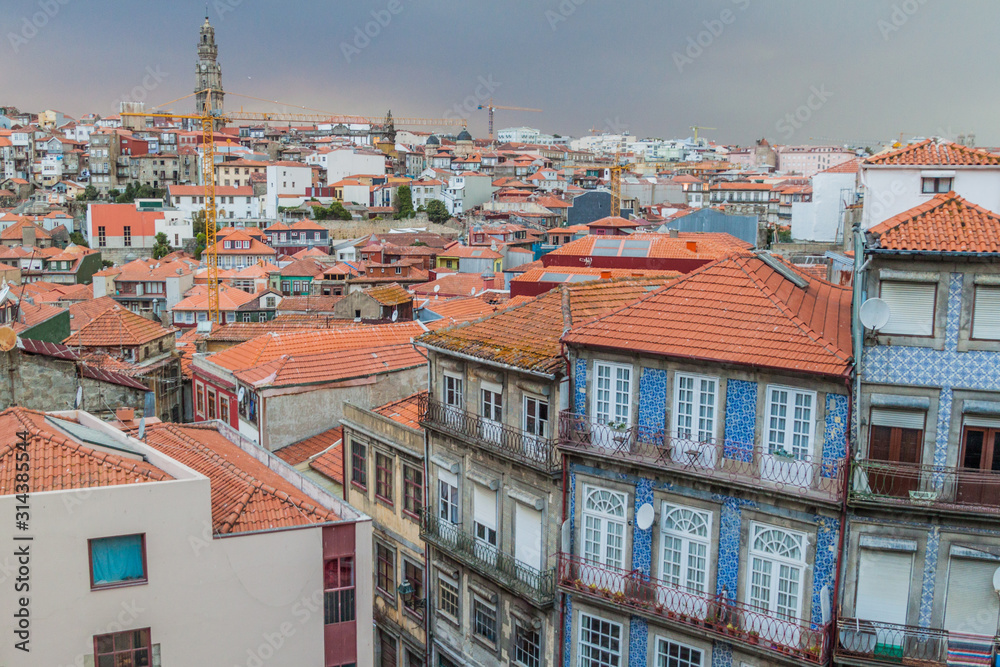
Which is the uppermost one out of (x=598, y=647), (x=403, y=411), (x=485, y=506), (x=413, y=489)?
(x=403, y=411)

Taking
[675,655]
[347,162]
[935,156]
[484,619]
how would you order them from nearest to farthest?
[935,156], [675,655], [484,619], [347,162]

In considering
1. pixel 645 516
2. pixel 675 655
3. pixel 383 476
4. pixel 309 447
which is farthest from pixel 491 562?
pixel 309 447

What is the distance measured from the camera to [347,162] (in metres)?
136

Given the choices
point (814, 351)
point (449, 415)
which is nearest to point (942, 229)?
point (814, 351)

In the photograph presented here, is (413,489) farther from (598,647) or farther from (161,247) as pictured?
(161,247)

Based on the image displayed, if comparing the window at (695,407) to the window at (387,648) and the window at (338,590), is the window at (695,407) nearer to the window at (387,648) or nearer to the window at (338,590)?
the window at (338,590)

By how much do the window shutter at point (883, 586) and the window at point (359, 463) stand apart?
1356cm

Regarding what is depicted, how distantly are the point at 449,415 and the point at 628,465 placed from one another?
5457 millimetres

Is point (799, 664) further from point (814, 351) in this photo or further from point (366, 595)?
point (366, 595)

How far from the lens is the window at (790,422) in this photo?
46.7ft

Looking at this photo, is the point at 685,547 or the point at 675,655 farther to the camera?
the point at 675,655

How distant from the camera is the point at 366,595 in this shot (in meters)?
16.3

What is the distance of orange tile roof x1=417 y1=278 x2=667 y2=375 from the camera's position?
1764 centimetres

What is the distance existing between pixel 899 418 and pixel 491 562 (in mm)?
9364
